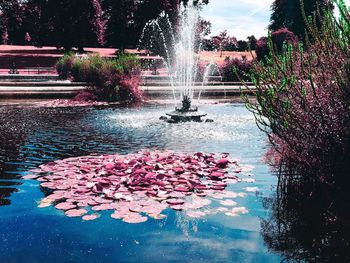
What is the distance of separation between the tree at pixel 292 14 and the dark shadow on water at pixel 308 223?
147 feet

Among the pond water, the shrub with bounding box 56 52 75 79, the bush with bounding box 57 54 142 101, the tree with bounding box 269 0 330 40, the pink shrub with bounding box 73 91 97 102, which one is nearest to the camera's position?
the pond water

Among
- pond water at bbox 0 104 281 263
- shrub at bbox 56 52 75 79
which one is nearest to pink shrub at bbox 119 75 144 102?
shrub at bbox 56 52 75 79

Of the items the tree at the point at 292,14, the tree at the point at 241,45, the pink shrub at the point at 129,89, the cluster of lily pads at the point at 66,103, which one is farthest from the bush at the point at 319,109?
the tree at the point at 241,45

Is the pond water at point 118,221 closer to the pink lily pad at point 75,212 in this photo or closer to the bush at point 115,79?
the pink lily pad at point 75,212

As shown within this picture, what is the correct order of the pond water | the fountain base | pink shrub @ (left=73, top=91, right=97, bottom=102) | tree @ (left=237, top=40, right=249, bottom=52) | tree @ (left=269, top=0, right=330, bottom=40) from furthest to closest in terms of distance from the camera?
tree @ (left=237, top=40, right=249, bottom=52)
tree @ (left=269, top=0, right=330, bottom=40)
pink shrub @ (left=73, top=91, right=97, bottom=102)
the fountain base
the pond water

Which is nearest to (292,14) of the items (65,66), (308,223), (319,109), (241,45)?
(241,45)

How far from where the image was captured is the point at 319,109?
14.9 feet

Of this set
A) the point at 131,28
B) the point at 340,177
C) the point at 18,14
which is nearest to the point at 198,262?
the point at 340,177

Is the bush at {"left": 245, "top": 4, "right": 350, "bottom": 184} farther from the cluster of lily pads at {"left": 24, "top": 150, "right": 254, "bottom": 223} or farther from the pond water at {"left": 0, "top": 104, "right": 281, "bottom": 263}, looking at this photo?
the cluster of lily pads at {"left": 24, "top": 150, "right": 254, "bottom": 223}

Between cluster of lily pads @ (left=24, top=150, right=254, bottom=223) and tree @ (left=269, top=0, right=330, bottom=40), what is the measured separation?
44.1m

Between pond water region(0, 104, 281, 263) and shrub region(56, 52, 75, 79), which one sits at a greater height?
shrub region(56, 52, 75, 79)

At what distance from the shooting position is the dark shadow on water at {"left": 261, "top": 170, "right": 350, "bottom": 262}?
371 cm

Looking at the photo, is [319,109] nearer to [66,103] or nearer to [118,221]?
[118,221]

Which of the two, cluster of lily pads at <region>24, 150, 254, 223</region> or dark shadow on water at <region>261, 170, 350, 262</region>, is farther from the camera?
cluster of lily pads at <region>24, 150, 254, 223</region>
